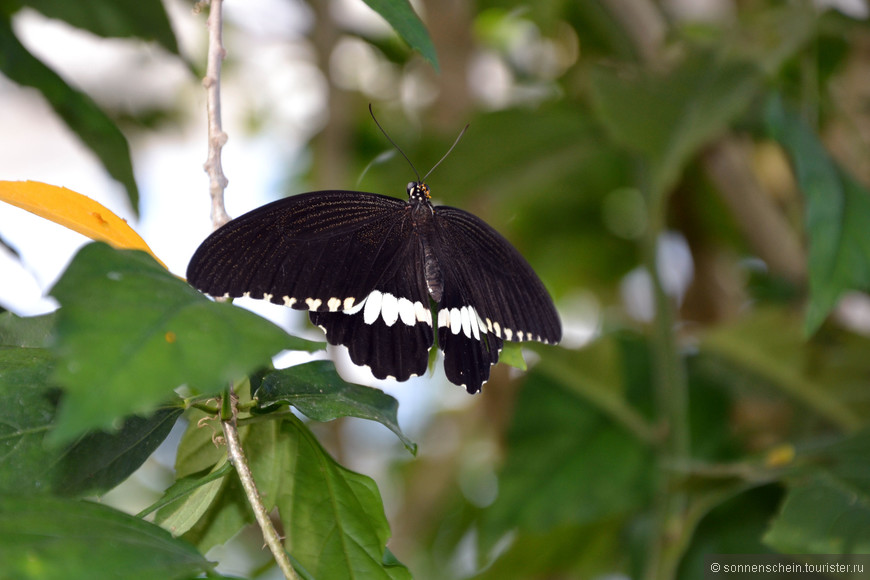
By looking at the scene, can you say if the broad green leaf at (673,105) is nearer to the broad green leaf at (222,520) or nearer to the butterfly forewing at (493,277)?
the butterfly forewing at (493,277)

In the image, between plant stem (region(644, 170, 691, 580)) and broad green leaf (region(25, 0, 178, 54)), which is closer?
broad green leaf (region(25, 0, 178, 54))

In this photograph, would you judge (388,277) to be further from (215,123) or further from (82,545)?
(82,545)

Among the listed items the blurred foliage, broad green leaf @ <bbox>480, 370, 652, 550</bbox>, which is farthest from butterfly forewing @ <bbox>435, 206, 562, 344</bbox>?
broad green leaf @ <bbox>480, 370, 652, 550</bbox>

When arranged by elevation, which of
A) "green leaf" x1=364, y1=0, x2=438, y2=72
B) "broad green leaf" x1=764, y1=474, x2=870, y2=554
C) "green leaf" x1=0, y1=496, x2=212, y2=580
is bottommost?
"green leaf" x1=0, y1=496, x2=212, y2=580

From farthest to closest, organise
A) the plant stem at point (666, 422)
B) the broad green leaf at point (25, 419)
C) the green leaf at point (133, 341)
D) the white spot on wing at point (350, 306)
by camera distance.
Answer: the plant stem at point (666, 422)
the white spot on wing at point (350, 306)
the broad green leaf at point (25, 419)
the green leaf at point (133, 341)

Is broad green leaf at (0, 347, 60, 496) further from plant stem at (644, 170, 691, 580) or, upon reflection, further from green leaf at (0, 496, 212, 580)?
plant stem at (644, 170, 691, 580)

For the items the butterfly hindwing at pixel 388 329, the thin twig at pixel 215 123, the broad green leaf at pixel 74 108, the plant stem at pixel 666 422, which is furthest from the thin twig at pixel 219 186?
the plant stem at pixel 666 422

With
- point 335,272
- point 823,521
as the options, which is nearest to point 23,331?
point 335,272
